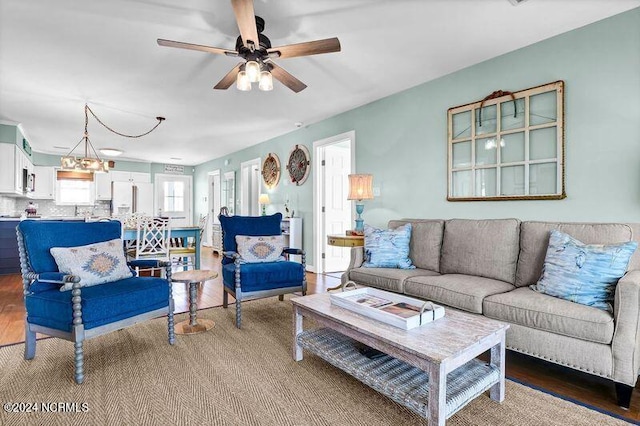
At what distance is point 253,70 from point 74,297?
1.86 m

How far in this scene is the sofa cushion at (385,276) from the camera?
2815 mm

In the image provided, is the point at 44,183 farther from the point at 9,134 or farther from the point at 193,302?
the point at 193,302

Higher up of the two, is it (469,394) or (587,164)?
(587,164)

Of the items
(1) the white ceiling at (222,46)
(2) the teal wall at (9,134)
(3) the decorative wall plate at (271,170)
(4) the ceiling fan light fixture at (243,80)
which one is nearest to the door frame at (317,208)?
(1) the white ceiling at (222,46)

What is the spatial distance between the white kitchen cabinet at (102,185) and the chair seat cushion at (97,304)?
26.0 feet

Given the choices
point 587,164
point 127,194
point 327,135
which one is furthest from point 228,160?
point 587,164

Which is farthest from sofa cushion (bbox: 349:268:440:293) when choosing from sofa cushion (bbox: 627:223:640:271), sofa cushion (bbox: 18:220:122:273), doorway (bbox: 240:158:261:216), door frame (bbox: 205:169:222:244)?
door frame (bbox: 205:169:222:244)

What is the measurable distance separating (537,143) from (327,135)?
300cm

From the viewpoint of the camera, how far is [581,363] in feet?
6.04

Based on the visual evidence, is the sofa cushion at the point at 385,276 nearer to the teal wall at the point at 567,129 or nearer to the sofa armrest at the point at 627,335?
the teal wall at the point at 567,129

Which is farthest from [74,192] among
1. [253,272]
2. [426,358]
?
[426,358]

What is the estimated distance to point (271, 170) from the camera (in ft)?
21.7

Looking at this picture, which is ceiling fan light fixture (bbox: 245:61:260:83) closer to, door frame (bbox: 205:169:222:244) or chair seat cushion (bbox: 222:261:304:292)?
chair seat cushion (bbox: 222:261:304:292)

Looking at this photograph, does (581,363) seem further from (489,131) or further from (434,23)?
(434,23)
